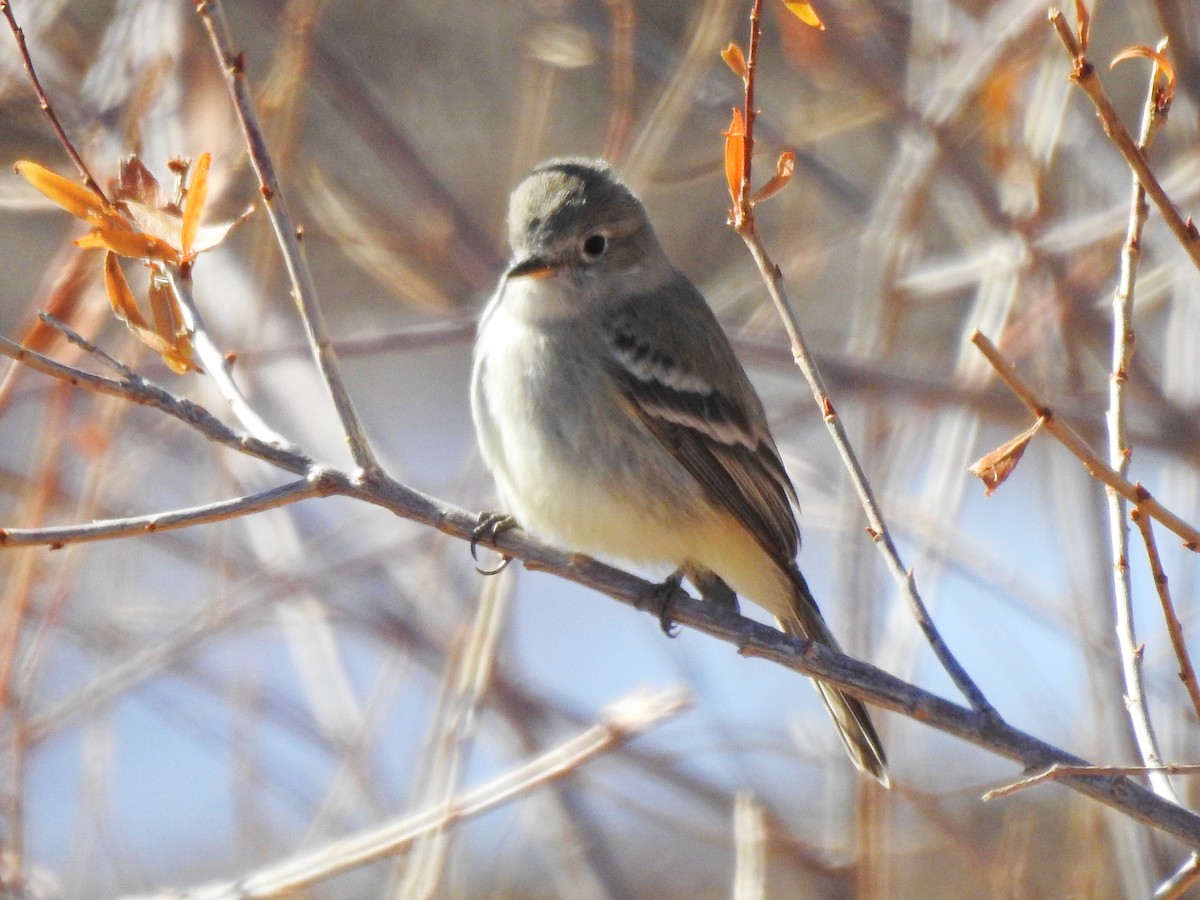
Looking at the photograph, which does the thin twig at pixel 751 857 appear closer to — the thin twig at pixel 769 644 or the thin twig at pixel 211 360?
the thin twig at pixel 769 644

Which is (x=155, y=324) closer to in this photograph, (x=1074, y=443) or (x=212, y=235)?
(x=212, y=235)

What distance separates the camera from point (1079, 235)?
3.99 metres

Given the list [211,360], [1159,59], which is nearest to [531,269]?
[211,360]

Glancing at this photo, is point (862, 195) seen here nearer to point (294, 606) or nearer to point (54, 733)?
point (294, 606)

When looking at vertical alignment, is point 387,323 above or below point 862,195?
above

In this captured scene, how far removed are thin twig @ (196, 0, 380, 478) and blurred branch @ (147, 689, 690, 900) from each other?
74cm

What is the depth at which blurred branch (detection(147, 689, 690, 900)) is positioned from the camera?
8.48 feet

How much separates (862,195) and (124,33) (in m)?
→ 2.44

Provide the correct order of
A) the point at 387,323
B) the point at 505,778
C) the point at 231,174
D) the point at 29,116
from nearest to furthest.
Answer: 1. the point at 505,778
2. the point at 231,174
3. the point at 29,116
4. the point at 387,323

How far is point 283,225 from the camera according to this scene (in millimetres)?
2168

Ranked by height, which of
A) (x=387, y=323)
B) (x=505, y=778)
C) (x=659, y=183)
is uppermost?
(x=387, y=323)

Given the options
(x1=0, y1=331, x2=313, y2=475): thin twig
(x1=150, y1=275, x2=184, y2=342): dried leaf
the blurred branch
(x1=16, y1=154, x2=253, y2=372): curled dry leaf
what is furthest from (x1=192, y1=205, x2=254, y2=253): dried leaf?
the blurred branch

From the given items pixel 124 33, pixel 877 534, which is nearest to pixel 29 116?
pixel 124 33

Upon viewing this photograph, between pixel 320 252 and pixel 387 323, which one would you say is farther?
pixel 320 252
